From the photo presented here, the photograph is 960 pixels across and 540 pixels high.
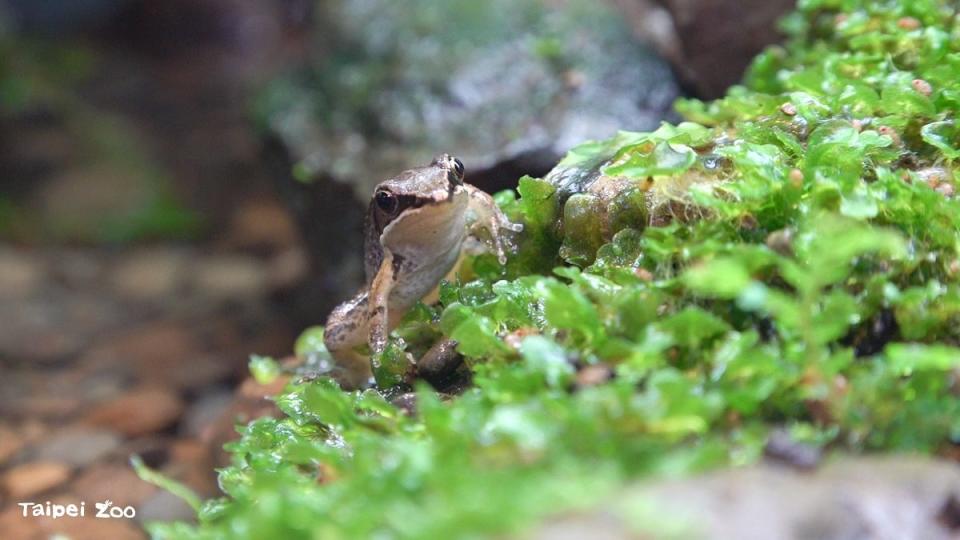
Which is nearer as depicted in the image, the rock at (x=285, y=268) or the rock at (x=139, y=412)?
the rock at (x=139, y=412)

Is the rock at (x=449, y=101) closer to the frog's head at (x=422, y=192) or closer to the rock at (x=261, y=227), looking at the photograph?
the frog's head at (x=422, y=192)

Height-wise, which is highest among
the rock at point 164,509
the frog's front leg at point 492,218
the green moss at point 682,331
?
the frog's front leg at point 492,218

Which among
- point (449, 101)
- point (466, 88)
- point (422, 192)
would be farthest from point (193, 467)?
point (466, 88)

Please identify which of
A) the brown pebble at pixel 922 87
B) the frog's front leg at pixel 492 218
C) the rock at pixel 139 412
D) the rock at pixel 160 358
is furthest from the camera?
the rock at pixel 160 358

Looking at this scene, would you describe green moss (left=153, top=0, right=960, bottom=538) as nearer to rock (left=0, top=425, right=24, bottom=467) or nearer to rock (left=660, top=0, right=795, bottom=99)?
rock (left=660, top=0, right=795, bottom=99)

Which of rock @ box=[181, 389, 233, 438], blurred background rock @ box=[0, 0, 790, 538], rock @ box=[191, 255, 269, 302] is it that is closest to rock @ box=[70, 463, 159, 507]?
blurred background rock @ box=[0, 0, 790, 538]

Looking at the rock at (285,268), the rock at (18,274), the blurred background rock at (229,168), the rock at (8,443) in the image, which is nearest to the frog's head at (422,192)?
the blurred background rock at (229,168)

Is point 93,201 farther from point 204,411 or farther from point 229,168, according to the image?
point 204,411

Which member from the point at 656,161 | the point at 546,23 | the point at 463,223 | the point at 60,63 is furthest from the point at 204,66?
the point at 656,161
